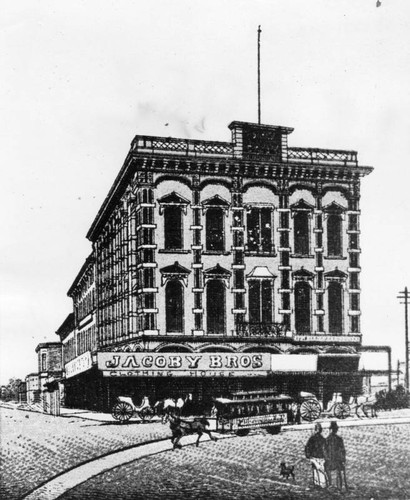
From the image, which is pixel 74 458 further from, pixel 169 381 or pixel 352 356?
pixel 352 356

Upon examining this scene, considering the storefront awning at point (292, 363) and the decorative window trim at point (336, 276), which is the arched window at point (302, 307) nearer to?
the decorative window trim at point (336, 276)

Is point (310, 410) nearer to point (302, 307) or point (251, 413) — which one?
point (251, 413)

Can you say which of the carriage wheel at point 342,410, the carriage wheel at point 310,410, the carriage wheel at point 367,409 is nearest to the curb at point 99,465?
the carriage wheel at point 310,410

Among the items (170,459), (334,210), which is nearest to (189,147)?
(334,210)

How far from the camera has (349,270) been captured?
34750 millimetres

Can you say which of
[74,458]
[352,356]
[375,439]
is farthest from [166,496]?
[352,356]

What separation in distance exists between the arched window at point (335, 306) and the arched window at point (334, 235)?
133cm

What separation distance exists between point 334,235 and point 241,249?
3839 mm

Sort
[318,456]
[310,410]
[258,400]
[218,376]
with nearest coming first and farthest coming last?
1. [318,456]
2. [258,400]
3. [310,410]
4. [218,376]

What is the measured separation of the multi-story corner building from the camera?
35375 mm

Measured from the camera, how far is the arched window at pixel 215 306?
3591cm

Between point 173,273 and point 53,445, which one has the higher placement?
point 173,273

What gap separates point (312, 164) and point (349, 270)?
4.86 meters

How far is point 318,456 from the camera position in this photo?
2186 cm
